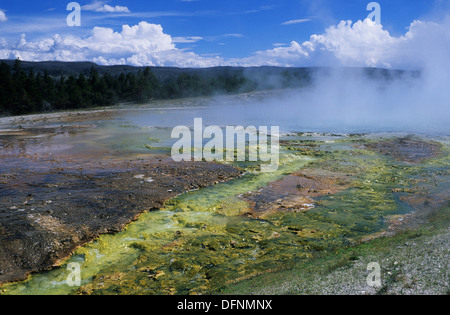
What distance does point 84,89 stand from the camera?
39375 millimetres

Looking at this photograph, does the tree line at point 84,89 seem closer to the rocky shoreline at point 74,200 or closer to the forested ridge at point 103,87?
the forested ridge at point 103,87

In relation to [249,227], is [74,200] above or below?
above

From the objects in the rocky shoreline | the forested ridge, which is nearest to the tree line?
the forested ridge

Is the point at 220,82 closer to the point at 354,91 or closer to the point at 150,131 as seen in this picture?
the point at 354,91

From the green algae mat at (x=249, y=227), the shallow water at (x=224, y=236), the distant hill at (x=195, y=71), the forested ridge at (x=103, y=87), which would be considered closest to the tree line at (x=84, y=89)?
the forested ridge at (x=103, y=87)

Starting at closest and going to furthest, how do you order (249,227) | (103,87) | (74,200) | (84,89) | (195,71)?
(249,227) < (74,200) < (84,89) < (103,87) < (195,71)

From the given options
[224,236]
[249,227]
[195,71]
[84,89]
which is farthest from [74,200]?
[195,71]

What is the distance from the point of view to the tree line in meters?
32.5

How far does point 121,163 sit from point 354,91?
44.2 m

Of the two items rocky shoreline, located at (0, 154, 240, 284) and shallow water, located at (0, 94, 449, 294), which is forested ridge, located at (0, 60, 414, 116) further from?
shallow water, located at (0, 94, 449, 294)

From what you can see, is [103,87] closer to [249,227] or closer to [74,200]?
[74,200]

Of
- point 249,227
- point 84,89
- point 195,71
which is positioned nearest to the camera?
point 249,227

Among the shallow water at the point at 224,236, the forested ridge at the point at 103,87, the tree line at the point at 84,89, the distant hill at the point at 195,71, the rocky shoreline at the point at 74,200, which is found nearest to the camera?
the shallow water at the point at 224,236

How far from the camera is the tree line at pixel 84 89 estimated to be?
32469 millimetres
